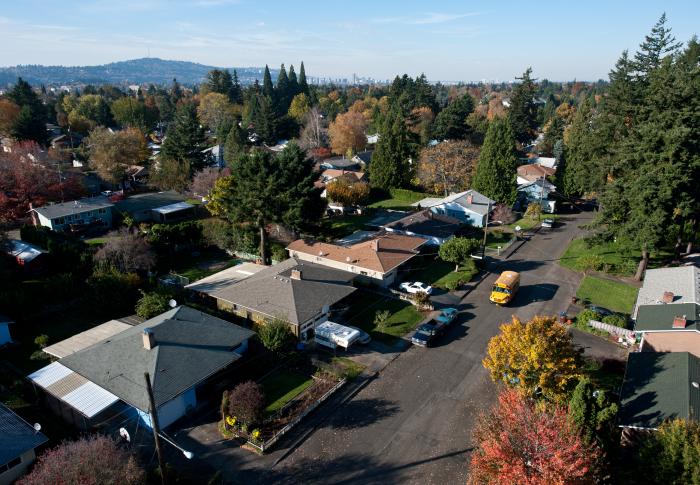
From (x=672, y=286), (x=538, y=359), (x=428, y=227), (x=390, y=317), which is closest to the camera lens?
(x=538, y=359)

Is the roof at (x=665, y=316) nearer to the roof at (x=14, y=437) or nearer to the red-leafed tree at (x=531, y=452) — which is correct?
the red-leafed tree at (x=531, y=452)

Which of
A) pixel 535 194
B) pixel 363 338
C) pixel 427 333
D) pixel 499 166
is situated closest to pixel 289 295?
pixel 363 338

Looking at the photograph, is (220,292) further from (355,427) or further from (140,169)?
(140,169)

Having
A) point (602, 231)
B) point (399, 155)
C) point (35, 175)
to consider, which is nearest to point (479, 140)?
point (399, 155)

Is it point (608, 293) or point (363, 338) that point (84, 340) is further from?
point (608, 293)

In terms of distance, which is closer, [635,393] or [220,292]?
[635,393]

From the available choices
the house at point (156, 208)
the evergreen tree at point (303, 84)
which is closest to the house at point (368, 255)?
the house at point (156, 208)

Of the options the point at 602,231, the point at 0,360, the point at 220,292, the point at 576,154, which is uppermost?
the point at 576,154

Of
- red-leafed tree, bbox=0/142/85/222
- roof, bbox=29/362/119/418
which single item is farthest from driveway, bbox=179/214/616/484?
red-leafed tree, bbox=0/142/85/222
